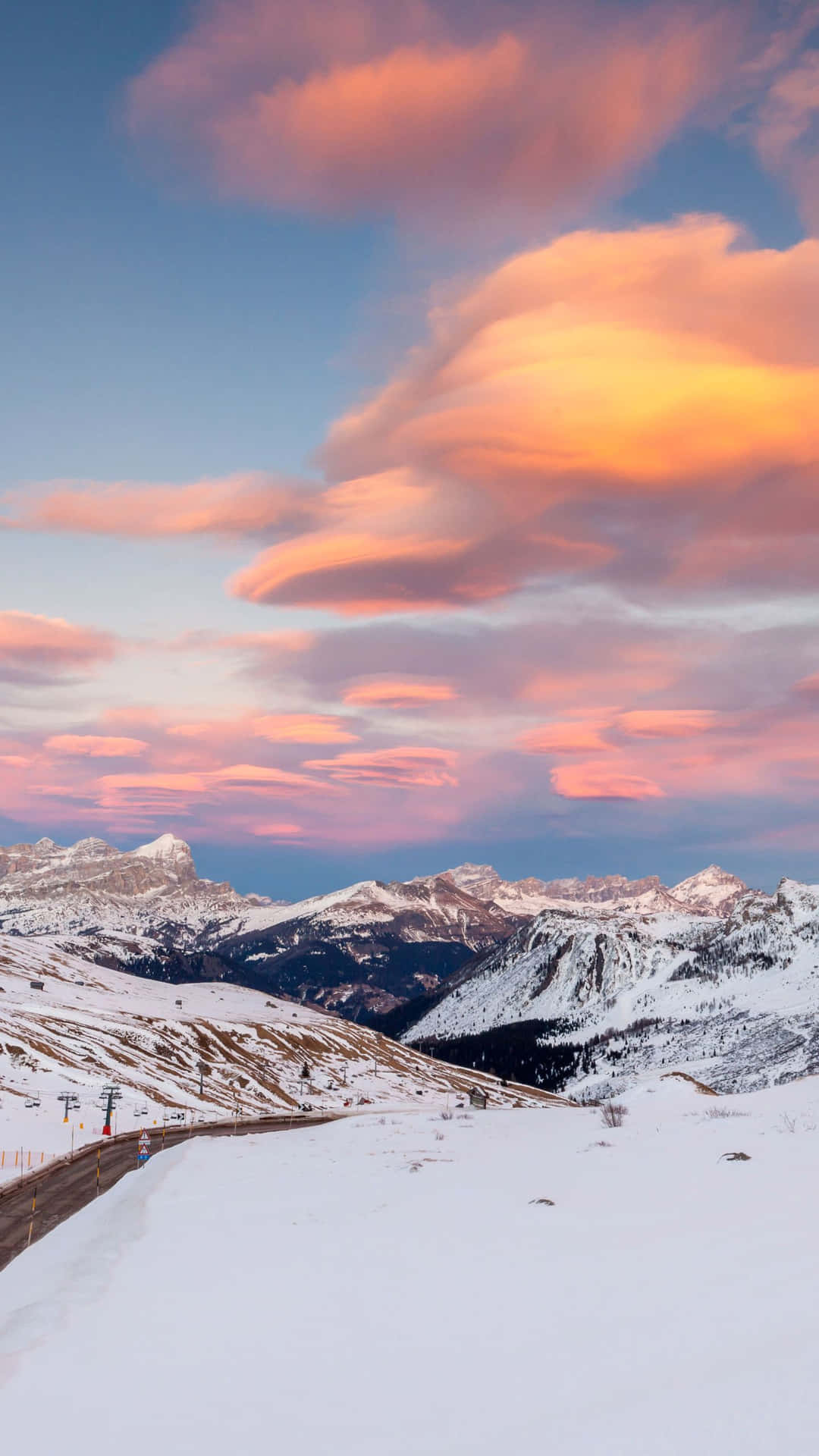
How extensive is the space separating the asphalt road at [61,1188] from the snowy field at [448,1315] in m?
13.0

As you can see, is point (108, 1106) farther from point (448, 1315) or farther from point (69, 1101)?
point (448, 1315)

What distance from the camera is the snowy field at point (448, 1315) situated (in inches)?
398

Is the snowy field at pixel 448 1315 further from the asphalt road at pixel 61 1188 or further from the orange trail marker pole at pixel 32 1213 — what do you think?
the asphalt road at pixel 61 1188

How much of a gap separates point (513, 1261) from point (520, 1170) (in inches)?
400

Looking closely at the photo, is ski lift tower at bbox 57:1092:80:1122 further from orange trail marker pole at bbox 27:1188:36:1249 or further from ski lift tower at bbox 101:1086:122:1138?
orange trail marker pole at bbox 27:1188:36:1249

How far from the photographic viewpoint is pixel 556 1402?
34.5 feet

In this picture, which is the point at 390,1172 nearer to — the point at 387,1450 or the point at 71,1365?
the point at 71,1365

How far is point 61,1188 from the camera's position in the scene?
170 ft

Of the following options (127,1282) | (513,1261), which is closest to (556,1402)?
(513,1261)

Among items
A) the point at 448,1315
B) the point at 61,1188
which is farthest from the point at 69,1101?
the point at 448,1315

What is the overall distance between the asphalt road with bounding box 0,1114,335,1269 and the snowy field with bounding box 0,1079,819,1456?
13.0m

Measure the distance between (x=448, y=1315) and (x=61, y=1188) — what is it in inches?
1803

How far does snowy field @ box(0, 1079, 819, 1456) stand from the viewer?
1010 centimetres

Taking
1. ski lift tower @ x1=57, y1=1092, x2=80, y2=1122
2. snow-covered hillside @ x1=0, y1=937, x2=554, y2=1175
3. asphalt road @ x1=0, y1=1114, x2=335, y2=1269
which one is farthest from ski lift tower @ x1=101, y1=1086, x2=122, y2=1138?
ski lift tower @ x1=57, y1=1092, x2=80, y2=1122
